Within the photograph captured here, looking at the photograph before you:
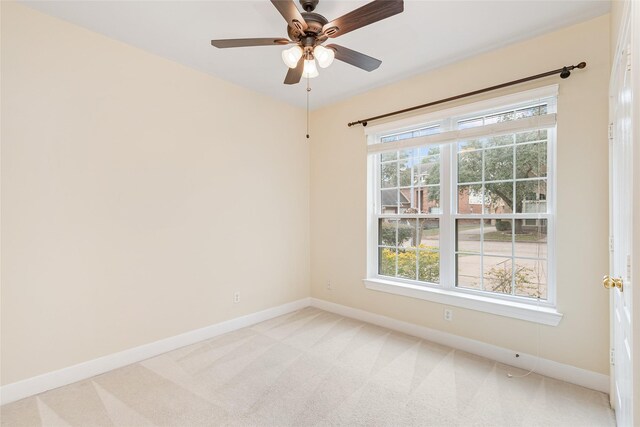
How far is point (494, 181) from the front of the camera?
2.82 m

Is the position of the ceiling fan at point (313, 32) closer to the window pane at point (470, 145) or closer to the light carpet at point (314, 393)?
the window pane at point (470, 145)

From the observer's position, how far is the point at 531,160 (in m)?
2.65

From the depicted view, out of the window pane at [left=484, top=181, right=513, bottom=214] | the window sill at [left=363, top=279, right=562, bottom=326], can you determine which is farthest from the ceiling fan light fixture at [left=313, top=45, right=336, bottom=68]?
the window sill at [left=363, top=279, right=562, bottom=326]

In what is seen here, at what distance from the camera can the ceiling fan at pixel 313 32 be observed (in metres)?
1.62

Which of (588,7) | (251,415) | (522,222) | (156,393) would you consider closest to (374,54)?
(588,7)

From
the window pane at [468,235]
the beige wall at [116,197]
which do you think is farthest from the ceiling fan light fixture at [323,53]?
the window pane at [468,235]

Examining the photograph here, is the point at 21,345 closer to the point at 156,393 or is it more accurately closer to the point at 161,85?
the point at 156,393

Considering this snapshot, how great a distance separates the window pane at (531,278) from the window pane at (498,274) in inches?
2.6

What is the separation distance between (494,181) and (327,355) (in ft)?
7.39

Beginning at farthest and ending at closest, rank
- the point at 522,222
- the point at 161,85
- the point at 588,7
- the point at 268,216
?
the point at 268,216 < the point at 161,85 < the point at 522,222 < the point at 588,7

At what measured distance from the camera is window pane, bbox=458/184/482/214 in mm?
2945

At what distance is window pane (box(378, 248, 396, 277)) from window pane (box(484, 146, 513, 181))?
134 cm

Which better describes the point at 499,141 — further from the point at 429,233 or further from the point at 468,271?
the point at 468,271

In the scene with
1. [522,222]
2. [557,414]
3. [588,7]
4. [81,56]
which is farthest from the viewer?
[522,222]
